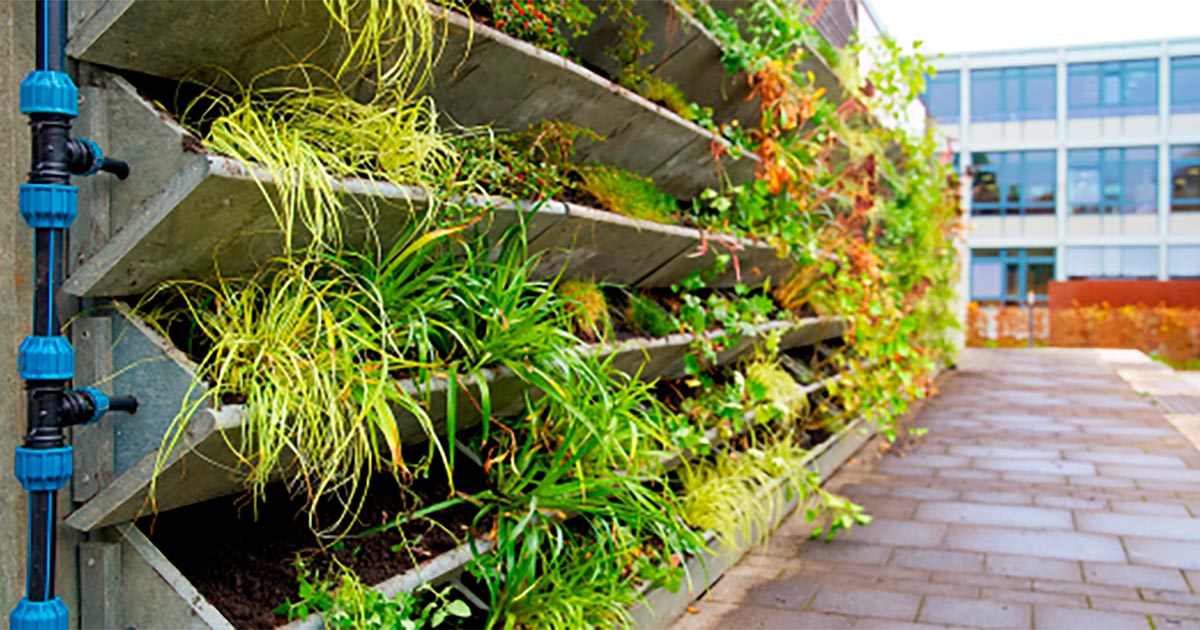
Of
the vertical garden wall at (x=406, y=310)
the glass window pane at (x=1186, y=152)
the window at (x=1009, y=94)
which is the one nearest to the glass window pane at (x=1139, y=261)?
the glass window pane at (x=1186, y=152)

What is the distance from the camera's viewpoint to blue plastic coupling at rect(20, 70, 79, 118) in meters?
1.54

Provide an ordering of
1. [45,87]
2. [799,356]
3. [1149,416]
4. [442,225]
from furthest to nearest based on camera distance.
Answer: [1149,416], [799,356], [442,225], [45,87]

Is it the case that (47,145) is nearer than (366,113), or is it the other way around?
(47,145)

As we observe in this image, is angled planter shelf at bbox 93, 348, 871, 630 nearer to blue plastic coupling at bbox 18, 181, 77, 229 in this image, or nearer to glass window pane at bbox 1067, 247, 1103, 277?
blue plastic coupling at bbox 18, 181, 77, 229

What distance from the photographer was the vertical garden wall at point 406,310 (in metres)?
1.69

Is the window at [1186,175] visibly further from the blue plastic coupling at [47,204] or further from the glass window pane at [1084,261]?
the blue plastic coupling at [47,204]

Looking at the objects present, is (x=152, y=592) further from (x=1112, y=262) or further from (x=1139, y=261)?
(x=1112, y=262)

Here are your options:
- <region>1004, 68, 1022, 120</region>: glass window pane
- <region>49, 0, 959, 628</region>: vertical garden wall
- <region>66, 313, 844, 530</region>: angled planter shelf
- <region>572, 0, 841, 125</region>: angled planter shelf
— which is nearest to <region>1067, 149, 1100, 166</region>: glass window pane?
<region>1004, 68, 1022, 120</region>: glass window pane

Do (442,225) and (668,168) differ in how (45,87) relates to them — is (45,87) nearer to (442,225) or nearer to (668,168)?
(442,225)

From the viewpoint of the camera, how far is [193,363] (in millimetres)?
1687

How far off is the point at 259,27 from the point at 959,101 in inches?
1218

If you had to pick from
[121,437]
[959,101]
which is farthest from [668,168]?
[959,101]

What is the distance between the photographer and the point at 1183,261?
27.9 m

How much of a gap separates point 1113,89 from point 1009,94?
2824 millimetres
